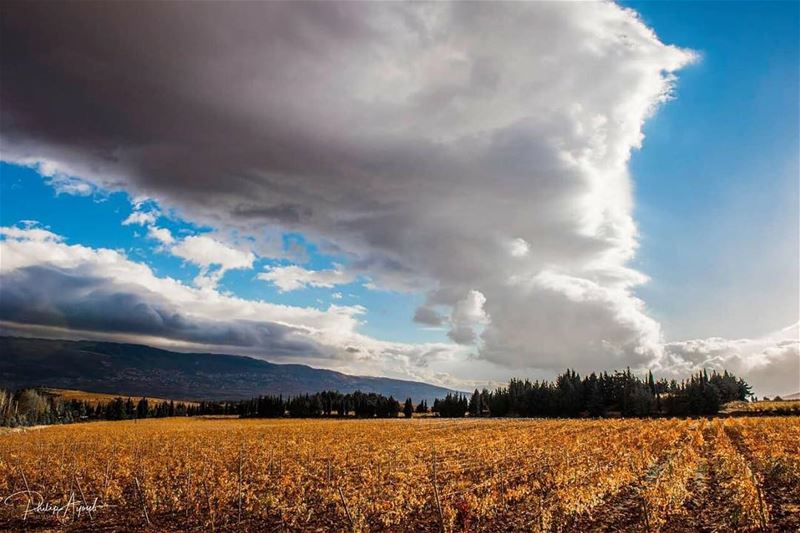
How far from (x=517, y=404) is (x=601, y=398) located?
2602 cm

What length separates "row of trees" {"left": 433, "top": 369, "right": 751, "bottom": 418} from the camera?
4439 inches

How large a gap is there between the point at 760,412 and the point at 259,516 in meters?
109

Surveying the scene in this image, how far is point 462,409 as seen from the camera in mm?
162750

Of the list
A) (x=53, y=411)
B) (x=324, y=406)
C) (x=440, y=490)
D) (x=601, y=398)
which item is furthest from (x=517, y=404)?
(x=53, y=411)

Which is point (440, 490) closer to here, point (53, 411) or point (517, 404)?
point (517, 404)

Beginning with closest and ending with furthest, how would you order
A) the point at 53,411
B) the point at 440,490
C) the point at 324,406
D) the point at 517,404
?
the point at 440,490 < the point at 517,404 < the point at 53,411 < the point at 324,406

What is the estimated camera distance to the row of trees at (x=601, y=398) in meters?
113

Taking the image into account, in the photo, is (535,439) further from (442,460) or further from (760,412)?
(760,412)

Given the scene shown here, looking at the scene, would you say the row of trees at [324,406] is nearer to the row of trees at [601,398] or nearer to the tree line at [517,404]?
the tree line at [517,404]

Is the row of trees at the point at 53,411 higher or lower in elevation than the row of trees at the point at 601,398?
lower

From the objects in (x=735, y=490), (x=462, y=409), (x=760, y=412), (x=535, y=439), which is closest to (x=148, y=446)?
(x=535, y=439)

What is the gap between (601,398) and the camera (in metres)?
127

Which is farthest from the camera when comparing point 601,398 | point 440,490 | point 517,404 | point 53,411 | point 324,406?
point 324,406

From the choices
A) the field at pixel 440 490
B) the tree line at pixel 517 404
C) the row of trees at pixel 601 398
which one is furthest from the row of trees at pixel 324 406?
the field at pixel 440 490
